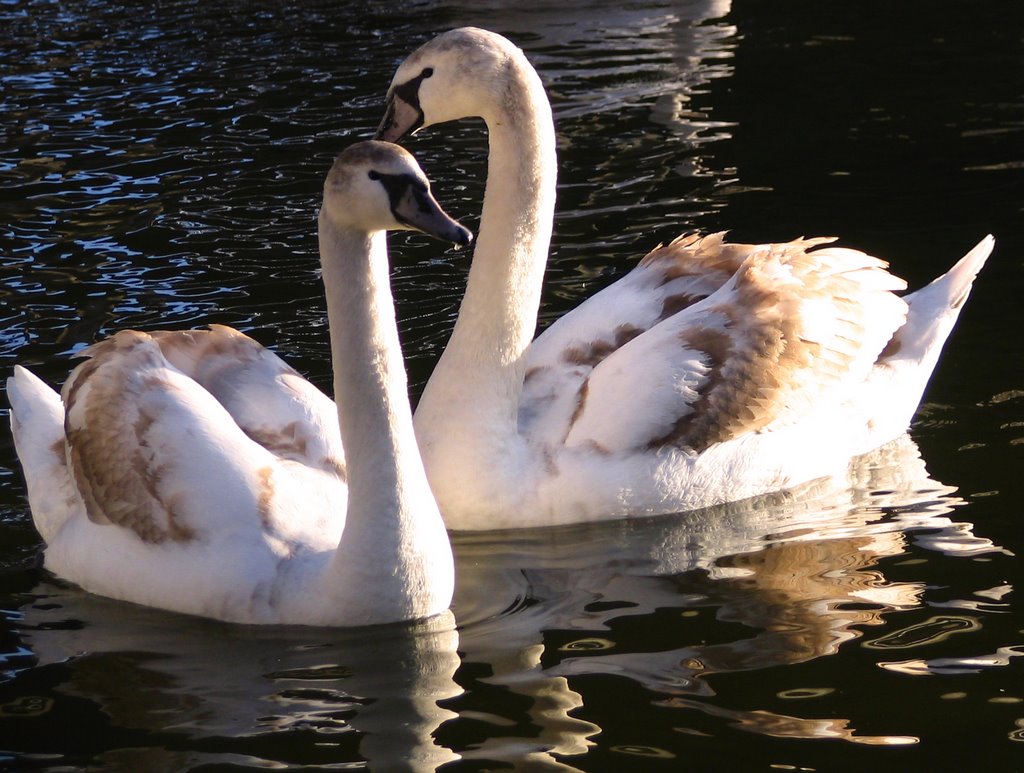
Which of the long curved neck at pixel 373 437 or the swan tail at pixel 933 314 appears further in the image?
the swan tail at pixel 933 314

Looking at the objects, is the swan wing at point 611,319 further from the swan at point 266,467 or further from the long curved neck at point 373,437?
the long curved neck at point 373,437

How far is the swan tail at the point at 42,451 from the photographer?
690 cm

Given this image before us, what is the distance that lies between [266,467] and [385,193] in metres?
1.36

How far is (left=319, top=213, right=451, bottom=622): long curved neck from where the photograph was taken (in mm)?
5688

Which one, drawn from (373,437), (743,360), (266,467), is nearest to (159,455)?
(266,467)

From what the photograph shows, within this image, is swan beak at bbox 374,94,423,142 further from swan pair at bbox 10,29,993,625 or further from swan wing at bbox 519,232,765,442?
swan wing at bbox 519,232,765,442

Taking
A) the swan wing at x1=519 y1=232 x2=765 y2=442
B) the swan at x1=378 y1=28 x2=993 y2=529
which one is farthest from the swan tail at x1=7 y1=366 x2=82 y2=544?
the swan wing at x1=519 y1=232 x2=765 y2=442

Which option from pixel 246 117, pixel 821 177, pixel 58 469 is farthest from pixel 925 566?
pixel 246 117

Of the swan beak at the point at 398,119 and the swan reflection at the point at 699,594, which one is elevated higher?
the swan beak at the point at 398,119

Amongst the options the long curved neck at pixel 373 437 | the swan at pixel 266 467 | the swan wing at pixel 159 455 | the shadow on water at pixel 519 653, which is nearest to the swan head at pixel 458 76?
the swan at pixel 266 467

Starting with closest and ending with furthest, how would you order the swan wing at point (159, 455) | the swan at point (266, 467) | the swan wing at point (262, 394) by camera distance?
the swan at point (266, 467) < the swan wing at point (159, 455) < the swan wing at point (262, 394)

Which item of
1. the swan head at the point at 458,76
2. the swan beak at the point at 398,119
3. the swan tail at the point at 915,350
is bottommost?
the swan tail at the point at 915,350

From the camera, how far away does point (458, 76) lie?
7.05m

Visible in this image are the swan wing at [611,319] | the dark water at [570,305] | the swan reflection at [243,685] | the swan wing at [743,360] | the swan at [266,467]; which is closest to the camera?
the swan reflection at [243,685]
